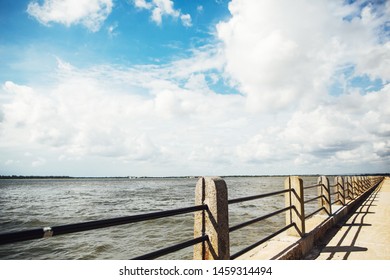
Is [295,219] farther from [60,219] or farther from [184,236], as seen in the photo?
[60,219]

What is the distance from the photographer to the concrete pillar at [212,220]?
9.25 feet

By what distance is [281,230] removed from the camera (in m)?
4.29

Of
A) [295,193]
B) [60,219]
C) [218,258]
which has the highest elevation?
[295,193]

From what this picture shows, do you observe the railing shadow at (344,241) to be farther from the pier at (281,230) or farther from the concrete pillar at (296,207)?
the concrete pillar at (296,207)

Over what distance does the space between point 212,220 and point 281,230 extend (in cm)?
197

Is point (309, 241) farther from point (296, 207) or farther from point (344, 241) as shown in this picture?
point (344, 241)

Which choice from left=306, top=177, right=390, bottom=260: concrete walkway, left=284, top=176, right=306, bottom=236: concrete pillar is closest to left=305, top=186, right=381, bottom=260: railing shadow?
left=306, top=177, right=390, bottom=260: concrete walkway

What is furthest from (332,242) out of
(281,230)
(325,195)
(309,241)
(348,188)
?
(348,188)

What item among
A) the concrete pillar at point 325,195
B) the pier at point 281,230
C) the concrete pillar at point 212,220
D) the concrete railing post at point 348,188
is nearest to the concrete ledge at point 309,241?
the pier at point 281,230

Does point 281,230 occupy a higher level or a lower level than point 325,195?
lower

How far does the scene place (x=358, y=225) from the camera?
6965mm
